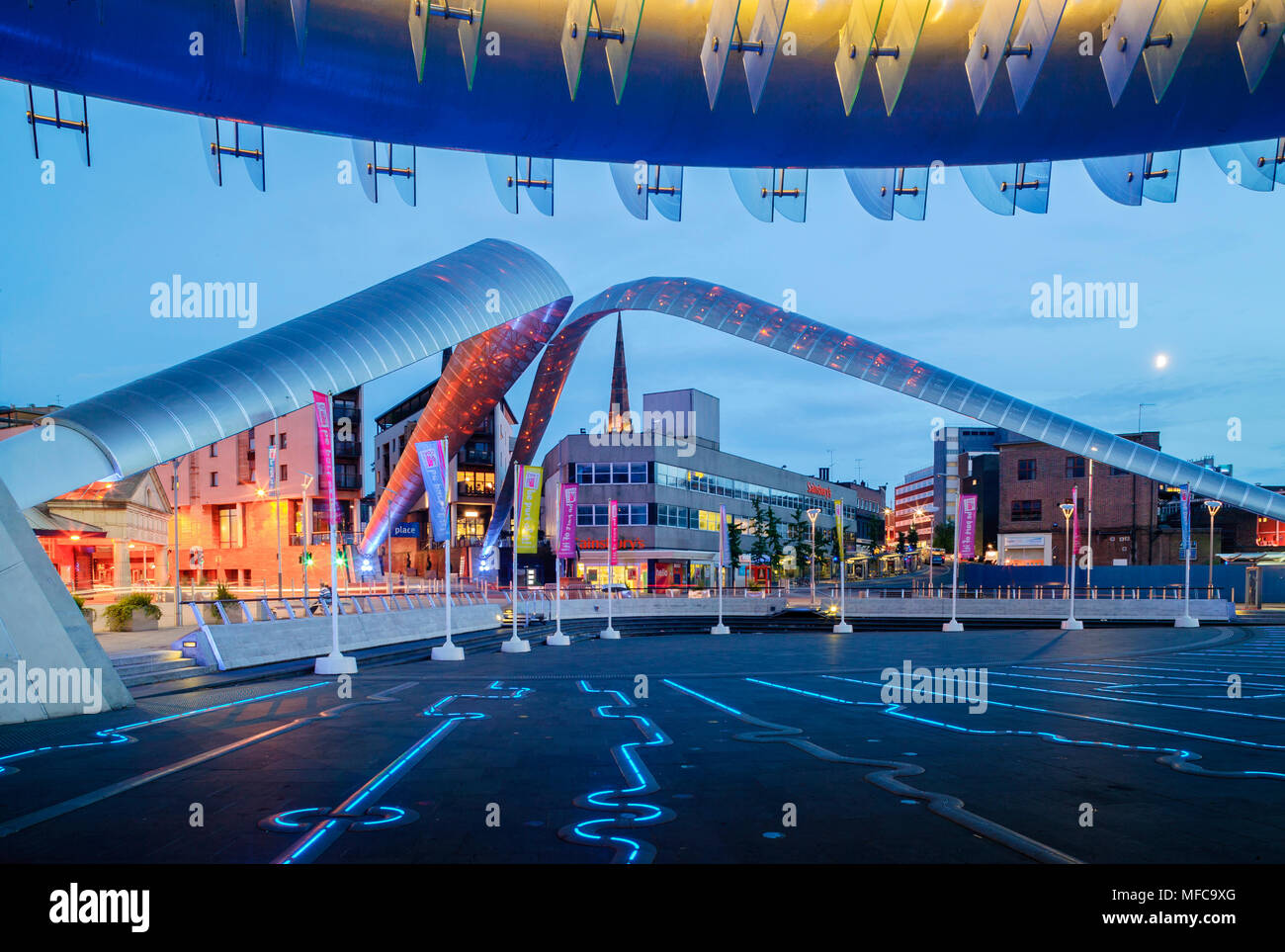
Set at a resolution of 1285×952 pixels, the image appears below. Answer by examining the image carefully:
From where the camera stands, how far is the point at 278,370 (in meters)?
33.4

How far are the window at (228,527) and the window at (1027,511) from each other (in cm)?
6338

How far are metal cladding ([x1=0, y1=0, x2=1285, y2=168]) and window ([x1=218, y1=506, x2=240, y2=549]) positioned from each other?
74.9m

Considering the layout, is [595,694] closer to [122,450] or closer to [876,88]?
[876,88]

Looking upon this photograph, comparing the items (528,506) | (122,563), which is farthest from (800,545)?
(122,563)

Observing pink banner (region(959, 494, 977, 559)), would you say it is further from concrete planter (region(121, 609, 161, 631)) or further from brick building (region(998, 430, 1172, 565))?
concrete planter (region(121, 609, 161, 631))

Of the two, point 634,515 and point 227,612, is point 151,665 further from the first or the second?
point 634,515

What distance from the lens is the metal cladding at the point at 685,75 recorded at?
15.0 feet

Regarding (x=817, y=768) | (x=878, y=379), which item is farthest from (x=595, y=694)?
(x=878, y=379)

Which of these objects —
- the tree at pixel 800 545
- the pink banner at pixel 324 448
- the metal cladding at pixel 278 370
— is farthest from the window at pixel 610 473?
the pink banner at pixel 324 448

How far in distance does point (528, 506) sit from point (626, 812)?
2845 cm

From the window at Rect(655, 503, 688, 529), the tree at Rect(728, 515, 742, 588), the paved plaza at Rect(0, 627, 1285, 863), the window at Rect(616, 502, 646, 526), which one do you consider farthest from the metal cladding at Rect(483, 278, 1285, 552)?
the paved plaza at Rect(0, 627, 1285, 863)

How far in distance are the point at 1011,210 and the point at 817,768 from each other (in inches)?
224

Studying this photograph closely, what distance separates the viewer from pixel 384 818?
6.96 meters
